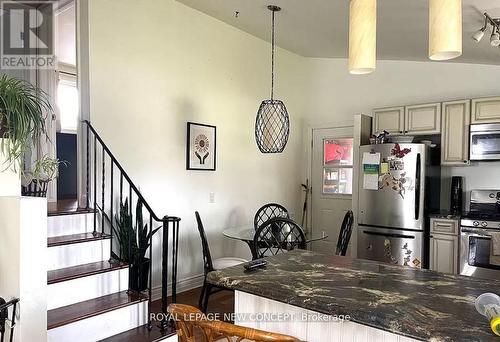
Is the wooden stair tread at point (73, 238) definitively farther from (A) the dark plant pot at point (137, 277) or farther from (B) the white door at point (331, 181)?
(B) the white door at point (331, 181)

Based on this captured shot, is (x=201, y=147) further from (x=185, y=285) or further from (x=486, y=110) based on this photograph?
(x=486, y=110)

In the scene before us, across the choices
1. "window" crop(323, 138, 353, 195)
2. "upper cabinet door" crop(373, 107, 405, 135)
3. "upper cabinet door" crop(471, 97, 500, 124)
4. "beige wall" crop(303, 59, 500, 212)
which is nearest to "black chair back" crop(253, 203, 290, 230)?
"window" crop(323, 138, 353, 195)

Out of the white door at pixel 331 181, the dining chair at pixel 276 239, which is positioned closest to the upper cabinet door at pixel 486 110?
the white door at pixel 331 181

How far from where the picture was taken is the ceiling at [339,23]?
2916mm

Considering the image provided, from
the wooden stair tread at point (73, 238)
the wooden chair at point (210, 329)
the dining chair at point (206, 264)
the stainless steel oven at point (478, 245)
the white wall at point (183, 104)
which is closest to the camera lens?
the wooden chair at point (210, 329)

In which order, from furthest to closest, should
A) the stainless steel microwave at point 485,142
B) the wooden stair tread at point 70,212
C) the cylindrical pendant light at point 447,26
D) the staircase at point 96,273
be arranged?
the stainless steel microwave at point 485,142
the wooden stair tread at point 70,212
the staircase at point 96,273
the cylindrical pendant light at point 447,26

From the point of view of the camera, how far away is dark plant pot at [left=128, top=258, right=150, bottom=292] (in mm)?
3111

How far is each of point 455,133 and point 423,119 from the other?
0.41 metres

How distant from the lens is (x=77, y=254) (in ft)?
9.53

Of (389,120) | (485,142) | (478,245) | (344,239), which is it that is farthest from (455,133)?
(344,239)

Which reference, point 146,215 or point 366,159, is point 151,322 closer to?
point 146,215

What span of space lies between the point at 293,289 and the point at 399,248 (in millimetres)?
3280

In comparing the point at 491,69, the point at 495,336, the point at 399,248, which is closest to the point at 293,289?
the point at 495,336

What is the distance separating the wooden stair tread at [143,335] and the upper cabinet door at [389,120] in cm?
355
